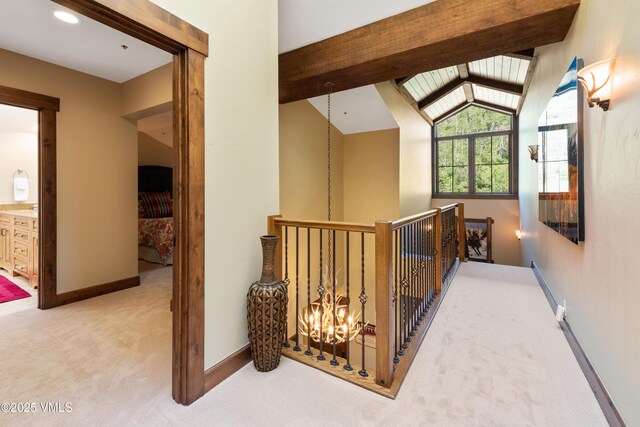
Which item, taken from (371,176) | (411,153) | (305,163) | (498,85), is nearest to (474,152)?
(498,85)

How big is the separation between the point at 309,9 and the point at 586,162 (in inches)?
96.6

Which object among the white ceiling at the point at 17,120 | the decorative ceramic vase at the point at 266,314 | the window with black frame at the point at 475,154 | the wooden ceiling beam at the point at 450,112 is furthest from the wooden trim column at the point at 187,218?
the wooden ceiling beam at the point at 450,112

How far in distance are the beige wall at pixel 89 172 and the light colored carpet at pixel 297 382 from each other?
817 mm

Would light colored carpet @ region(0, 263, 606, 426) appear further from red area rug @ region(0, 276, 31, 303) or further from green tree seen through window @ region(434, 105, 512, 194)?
green tree seen through window @ region(434, 105, 512, 194)

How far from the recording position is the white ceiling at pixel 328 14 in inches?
94.3

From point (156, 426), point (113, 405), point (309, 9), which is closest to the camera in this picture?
point (156, 426)

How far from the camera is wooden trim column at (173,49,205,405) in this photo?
5.16ft

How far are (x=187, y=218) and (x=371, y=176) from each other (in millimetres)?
5075

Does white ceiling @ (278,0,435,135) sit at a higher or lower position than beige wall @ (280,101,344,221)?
higher

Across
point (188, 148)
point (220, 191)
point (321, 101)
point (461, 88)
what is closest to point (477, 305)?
point (220, 191)

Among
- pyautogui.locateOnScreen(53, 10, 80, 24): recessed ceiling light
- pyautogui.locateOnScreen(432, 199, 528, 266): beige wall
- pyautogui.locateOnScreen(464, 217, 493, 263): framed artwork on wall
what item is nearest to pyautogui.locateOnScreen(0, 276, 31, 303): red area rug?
pyautogui.locateOnScreen(53, 10, 80, 24): recessed ceiling light

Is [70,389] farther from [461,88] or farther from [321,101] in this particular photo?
[461,88]

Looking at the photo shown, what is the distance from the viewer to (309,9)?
2502 millimetres

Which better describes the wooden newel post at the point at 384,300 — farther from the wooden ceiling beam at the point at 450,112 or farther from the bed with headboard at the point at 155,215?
the wooden ceiling beam at the point at 450,112
